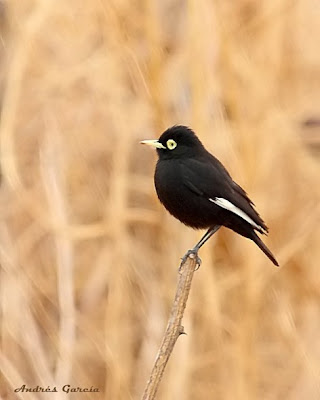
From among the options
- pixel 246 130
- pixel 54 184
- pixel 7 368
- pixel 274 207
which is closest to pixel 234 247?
pixel 274 207

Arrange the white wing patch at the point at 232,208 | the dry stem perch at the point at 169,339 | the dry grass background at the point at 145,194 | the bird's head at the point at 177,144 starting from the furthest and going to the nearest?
1. the dry grass background at the point at 145,194
2. the bird's head at the point at 177,144
3. the white wing patch at the point at 232,208
4. the dry stem perch at the point at 169,339

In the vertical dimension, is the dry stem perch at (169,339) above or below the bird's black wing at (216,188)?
below

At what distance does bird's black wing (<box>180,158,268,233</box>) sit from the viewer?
2.22 meters

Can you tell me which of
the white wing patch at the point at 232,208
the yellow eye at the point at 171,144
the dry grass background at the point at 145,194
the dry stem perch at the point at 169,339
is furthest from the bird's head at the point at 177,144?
the dry stem perch at the point at 169,339

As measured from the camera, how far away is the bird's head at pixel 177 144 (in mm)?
2369

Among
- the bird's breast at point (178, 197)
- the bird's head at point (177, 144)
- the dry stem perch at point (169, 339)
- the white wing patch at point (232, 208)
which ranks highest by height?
the bird's head at point (177, 144)

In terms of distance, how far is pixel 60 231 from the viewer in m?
3.08

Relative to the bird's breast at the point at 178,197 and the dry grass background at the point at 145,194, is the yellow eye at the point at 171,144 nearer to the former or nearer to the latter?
the bird's breast at the point at 178,197

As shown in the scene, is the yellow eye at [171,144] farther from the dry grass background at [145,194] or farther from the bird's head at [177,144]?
the dry grass background at [145,194]

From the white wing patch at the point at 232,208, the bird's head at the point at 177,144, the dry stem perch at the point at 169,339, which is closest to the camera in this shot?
the dry stem perch at the point at 169,339

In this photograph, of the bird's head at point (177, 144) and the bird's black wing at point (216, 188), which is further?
the bird's head at point (177, 144)

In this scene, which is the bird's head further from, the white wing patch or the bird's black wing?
the white wing patch

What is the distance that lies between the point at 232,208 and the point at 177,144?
286 mm

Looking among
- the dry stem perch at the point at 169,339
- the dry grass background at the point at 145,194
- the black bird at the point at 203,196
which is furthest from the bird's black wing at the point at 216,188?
the dry grass background at the point at 145,194
